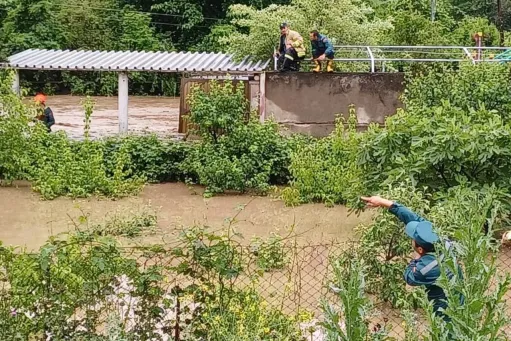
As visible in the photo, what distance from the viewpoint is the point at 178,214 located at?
1109cm

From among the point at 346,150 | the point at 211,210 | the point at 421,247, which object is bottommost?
the point at 211,210

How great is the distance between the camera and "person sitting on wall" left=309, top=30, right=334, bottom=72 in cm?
1470

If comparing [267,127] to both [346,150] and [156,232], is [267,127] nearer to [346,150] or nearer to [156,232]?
[346,150]

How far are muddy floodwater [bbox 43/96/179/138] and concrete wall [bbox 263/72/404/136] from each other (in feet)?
10.6

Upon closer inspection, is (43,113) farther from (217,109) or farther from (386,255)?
(386,255)

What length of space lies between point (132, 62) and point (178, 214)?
21.1 ft

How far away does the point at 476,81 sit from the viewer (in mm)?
10500

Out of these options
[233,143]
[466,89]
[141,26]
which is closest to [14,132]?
[233,143]

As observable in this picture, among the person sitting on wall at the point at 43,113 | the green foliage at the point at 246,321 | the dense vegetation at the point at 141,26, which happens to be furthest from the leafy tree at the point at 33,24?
the green foliage at the point at 246,321

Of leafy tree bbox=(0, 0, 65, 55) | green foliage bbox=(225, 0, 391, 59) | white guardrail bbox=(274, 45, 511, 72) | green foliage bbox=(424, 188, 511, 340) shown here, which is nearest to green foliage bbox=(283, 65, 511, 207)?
white guardrail bbox=(274, 45, 511, 72)

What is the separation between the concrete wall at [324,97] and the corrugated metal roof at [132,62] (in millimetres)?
827

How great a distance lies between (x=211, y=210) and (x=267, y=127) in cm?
259

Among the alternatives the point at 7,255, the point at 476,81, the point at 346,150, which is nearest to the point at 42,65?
the point at 346,150

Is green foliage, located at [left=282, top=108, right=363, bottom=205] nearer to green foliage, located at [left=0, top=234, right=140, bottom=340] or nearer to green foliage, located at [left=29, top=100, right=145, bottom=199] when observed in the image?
green foliage, located at [left=29, top=100, right=145, bottom=199]
